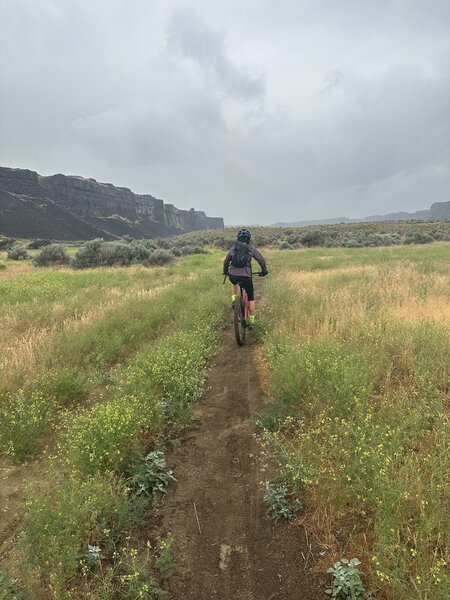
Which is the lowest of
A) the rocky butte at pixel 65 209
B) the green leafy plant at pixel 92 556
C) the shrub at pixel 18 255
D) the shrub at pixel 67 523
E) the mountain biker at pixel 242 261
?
the green leafy plant at pixel 92 556

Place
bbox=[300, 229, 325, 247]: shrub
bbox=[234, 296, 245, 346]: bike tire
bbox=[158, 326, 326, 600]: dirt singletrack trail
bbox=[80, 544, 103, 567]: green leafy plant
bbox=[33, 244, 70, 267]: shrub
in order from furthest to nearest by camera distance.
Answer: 1. bbox=[300, 229, 325, 247]: shrub
2. bbox=[33, 244, 70, 267]: shrub
3. bbox=[234, 296, 245, 346]: bike tire
4. bbox=[80, 544, 103, 567]: green leafy plant
5. bbox=[158, 326, 326, 600]: dirt singletrack trail

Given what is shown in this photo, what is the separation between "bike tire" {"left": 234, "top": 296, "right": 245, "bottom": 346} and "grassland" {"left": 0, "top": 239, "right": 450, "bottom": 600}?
63 cm

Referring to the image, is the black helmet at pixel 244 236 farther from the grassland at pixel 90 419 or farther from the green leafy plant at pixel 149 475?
the green leafy plant at pixel 149 475

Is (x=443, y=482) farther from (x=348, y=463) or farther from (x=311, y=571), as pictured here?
(x=311, y=571)

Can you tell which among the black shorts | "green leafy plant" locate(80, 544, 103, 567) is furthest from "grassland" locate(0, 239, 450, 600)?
the black shorts

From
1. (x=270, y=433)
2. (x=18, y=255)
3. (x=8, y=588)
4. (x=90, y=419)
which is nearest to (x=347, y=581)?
(x=270, y=433)

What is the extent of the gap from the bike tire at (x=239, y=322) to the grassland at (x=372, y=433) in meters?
0.68

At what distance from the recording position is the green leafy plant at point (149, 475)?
4.04 meters

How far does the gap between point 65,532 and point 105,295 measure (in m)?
11.0

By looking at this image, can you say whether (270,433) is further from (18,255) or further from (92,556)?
(18,255)

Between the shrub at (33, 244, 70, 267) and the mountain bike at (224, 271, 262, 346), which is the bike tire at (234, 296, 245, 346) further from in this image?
the shrub at (33, 244, 70, 267)

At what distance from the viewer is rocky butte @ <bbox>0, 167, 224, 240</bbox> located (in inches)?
4134

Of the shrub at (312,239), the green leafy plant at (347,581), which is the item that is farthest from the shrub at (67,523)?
the shrub at (312,239)

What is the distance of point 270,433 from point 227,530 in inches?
49.8
